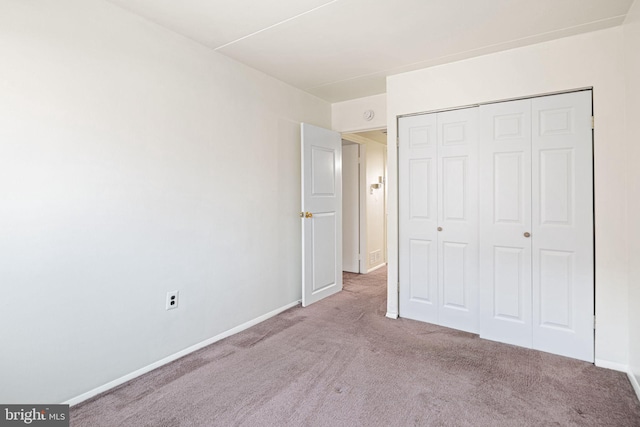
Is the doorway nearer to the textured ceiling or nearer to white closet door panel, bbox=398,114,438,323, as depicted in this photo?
white closet door panel, bbox=398,114,438,323

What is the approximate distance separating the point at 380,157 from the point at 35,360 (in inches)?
207

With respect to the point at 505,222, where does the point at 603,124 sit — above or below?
above

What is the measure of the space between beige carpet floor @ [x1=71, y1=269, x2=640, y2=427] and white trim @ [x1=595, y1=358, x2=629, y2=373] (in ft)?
0.17

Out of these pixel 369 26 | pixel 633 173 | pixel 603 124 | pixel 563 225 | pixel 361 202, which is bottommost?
pixel 563 225

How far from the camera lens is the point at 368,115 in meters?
3.92

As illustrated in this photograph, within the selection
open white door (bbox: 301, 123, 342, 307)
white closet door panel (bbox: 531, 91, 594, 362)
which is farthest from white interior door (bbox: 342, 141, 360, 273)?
white closet door panel (bbox: 531, 91, 594, 362)

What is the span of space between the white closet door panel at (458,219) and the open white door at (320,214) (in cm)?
136

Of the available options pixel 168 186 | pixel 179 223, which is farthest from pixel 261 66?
pixel 179 223

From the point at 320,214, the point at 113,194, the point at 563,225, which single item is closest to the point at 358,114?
the point at 320,214

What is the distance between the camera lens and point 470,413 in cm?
183

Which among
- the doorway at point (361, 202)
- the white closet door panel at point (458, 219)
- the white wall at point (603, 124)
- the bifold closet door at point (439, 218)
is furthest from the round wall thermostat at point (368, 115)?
the white wall at point (603, 124)

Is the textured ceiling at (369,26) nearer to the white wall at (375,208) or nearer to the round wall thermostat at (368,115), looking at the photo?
the round wall thermostat at (368,115)

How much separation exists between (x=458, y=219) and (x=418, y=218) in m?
0.37

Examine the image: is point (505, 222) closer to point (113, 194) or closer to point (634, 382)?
point (634, 382)
